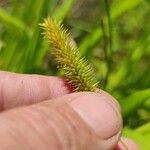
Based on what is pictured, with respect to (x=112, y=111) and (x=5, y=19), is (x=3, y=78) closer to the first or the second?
(x=5, y=19)

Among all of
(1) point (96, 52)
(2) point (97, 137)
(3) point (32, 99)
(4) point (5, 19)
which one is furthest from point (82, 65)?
(1) point (96, 52)

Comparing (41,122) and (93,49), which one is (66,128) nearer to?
(41,122)

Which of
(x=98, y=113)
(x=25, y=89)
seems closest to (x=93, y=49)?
(x=25, y=89)

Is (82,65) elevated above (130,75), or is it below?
above

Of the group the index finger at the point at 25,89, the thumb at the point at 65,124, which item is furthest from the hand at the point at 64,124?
the index finger at the point at 25,89

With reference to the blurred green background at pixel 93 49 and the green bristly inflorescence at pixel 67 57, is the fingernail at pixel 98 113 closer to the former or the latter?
the green bristly inflorescence at pixel 67 57

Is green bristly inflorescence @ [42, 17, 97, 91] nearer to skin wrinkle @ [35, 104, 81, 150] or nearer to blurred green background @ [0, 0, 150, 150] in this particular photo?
skin wrinkle @ [35, 104, 81, 150]
